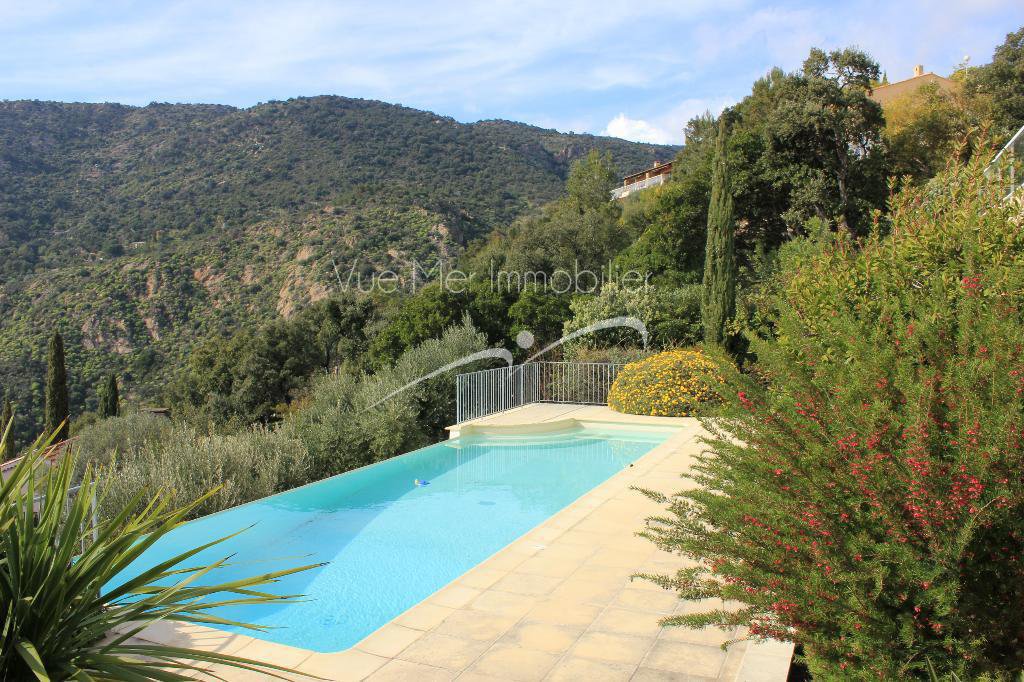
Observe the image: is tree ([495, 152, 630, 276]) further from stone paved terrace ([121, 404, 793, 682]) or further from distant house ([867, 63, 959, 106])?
stone paved terrace ([121, 404, 793, 682])

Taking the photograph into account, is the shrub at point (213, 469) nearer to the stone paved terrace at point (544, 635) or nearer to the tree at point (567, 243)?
the stone paved terrace at point (544, 635)

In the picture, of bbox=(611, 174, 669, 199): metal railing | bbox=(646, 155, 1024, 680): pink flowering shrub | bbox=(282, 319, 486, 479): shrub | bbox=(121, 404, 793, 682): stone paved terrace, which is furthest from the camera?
bbox=(611, 174, 669, 199): metal railing

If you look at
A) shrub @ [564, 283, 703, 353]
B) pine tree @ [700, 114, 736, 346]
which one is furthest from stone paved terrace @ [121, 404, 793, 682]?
pine tree @ [700, 114, 736, 346]

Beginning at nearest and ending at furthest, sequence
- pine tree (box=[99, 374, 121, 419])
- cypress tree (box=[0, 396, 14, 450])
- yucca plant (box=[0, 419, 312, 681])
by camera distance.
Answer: yucca plant (box=[0, 419, 312, 681])
cypress tree (box=[0, 396, 14, 450])
pine tree (box=[99, 374, 121, 419])

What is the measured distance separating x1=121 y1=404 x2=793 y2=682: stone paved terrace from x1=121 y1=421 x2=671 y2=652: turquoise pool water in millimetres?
739

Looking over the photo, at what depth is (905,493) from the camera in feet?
7.61

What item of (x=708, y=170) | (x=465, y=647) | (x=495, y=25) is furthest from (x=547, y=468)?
(x=708, y=170)

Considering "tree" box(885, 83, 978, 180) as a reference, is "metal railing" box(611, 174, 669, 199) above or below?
above

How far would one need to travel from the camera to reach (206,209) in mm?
39469

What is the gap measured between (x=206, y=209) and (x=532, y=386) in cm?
3097

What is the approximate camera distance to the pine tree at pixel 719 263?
1648 cm

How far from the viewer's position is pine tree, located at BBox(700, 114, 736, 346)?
54.1 ft

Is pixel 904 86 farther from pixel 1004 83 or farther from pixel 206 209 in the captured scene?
pixel 206 209

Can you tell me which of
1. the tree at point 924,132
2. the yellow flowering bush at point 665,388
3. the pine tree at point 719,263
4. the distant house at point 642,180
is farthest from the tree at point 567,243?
the distant house at point 642,180
